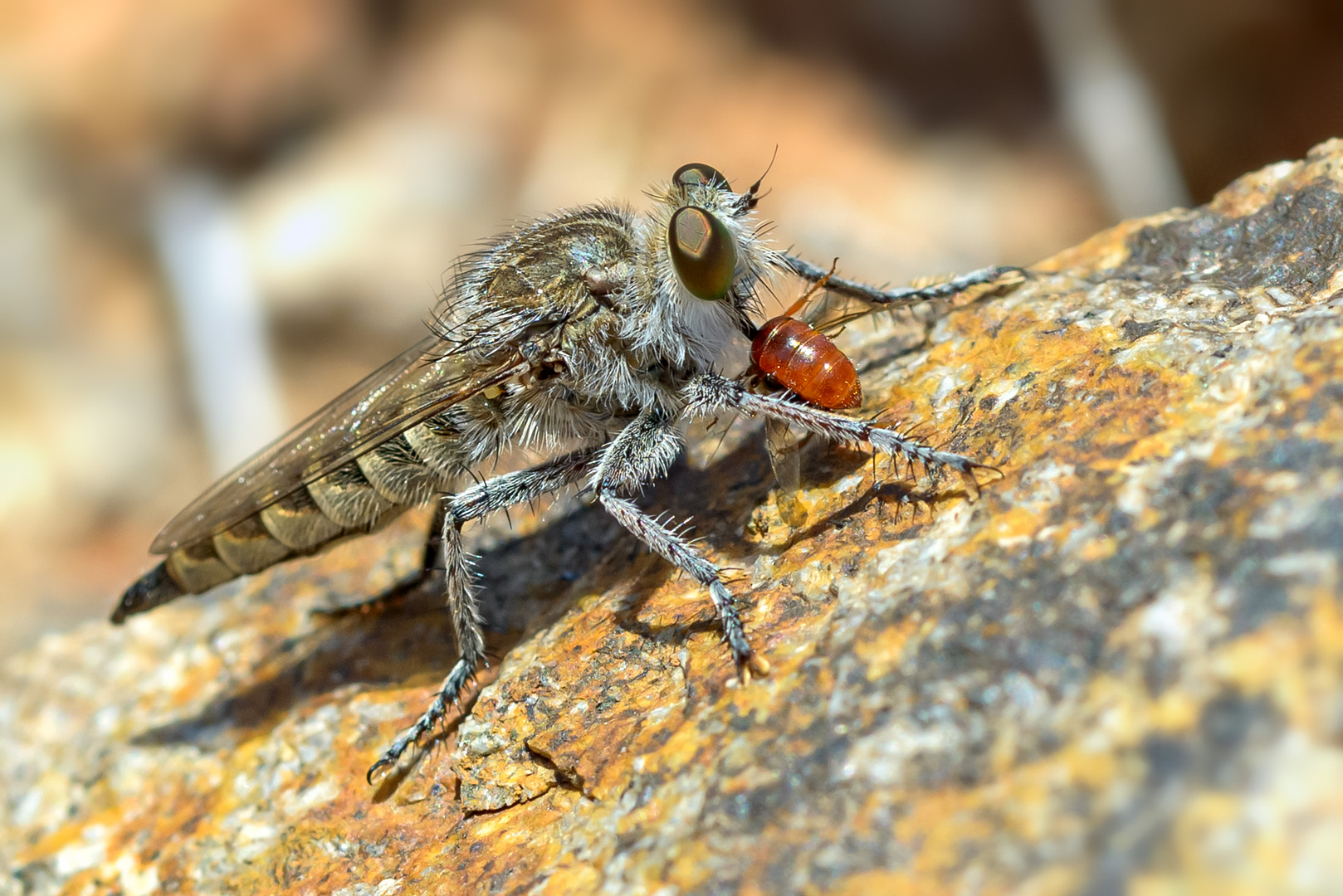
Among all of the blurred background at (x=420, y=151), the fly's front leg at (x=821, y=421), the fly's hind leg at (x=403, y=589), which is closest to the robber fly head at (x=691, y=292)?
the fly's front leg at (x=821, y=421)

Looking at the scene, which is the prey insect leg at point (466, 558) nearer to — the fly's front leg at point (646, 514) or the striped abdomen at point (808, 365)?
the fly's front leg at point (646, 514)

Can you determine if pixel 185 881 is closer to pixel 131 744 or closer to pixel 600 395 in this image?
pixel 131 744

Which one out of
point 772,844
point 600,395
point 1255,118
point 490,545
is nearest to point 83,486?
point 490,545

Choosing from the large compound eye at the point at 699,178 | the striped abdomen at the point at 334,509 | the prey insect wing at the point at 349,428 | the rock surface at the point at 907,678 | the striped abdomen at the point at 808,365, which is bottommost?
the rock surface at the point at 907,678

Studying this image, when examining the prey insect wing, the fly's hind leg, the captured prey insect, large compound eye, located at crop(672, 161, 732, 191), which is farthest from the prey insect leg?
large compound eye, located at crop(672, 161, 732, 191)

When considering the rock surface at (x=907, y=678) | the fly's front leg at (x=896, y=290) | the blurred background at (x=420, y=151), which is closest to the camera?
the rock surface at (x=907, y=678)

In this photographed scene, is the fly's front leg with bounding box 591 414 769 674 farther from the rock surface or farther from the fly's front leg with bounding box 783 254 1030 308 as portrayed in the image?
the fly's front leg with bounding box 783 254 1030 308
